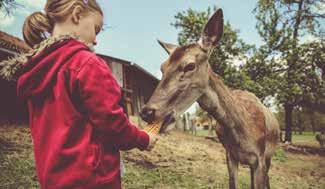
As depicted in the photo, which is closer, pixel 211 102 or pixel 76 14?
pixel 76 14

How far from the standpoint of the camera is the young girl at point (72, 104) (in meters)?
Result: 2.12

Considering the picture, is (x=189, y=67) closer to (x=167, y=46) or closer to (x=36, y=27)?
(x=167, y=46)

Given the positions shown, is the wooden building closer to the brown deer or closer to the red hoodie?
the brown deer

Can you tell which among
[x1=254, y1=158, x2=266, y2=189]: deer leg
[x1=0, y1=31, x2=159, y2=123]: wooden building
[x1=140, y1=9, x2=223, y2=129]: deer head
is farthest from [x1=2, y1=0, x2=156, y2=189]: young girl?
[x1=0, y1=31, x2=159, y2=123]: wooden building

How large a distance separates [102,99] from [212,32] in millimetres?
2825

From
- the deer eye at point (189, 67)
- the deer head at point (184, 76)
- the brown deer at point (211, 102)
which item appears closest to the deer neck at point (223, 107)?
the brown deer at point (211, 102)

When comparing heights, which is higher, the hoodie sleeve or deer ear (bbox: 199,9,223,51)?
deer ear (bbox: 199,9,223,51)

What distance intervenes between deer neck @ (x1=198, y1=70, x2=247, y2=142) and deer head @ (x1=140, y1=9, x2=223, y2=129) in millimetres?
168

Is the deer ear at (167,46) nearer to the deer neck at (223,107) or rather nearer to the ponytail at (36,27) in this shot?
the deer neck at (223,107)

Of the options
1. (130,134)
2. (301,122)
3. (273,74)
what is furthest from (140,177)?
(301,122)

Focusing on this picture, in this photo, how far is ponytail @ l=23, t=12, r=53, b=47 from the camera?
7.80 ft

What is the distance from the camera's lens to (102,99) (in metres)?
2.12

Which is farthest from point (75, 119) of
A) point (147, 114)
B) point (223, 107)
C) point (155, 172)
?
point (155, 172)

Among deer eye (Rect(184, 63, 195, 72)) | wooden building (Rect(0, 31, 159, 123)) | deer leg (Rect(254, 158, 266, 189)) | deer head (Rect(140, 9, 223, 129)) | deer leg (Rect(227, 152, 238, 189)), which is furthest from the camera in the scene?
wooden building (Rect(0, 31, 159, 123))
